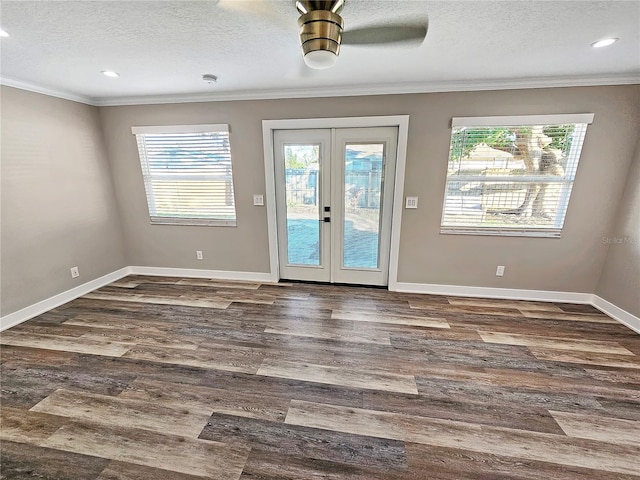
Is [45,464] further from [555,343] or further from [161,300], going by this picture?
[555,343]

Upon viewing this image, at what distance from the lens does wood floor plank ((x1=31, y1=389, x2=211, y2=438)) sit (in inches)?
60.5

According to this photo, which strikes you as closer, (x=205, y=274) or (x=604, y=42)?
(x=604, y=42)

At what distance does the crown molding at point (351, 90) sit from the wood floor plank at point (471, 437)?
2933mm

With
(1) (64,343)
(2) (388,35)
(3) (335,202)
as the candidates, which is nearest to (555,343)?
(3) (335,202)

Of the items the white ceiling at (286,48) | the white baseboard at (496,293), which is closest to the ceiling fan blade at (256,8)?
the white ceiling at (286,48)

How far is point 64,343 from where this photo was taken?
2.29 metres

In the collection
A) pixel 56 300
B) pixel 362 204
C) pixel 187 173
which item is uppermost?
pixel 187 173

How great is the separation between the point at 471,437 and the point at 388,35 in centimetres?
257

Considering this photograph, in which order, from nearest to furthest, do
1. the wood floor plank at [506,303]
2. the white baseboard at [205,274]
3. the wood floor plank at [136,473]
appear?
the wood floor plank at [136,473]
the wood floor plank at [506,303]
the white baseboard at [205,274]

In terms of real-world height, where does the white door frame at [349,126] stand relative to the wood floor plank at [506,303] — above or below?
above

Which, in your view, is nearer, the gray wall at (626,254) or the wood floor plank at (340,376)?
the wood floor plank at (340,376)

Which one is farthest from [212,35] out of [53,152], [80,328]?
[80,328]

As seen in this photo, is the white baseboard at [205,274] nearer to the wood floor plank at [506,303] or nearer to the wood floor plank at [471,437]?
the wood floor plank at [471,437]

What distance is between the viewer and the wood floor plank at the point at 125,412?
1.54 m
